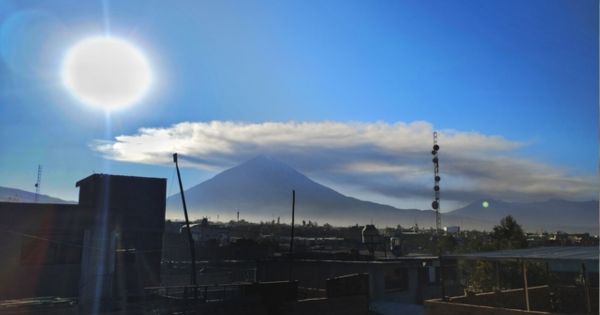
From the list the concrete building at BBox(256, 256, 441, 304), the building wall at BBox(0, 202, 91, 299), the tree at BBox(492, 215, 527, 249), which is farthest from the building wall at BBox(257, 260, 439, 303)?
the tree at BBox(492, 215, 527, 249)

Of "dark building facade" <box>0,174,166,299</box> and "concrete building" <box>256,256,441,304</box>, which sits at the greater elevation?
"dark building facade" <box>0,174,166,299</box>

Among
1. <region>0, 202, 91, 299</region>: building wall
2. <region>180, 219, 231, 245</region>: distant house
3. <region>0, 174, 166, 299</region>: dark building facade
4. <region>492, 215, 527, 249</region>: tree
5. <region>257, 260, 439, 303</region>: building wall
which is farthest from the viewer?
<region>180, 219, 231, 245</region>: distant house

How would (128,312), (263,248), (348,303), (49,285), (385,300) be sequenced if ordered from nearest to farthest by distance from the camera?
(128,312)
(348,303)
(49,285)
(385,300)
(263,248)

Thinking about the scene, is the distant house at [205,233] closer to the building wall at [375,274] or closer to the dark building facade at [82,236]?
the building wall at [375,274]

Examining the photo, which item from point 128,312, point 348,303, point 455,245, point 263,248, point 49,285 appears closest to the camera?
point 128,312

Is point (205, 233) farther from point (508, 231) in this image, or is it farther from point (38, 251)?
point (38, 251)

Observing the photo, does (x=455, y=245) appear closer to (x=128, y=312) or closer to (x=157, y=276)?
(x=157, y=276)

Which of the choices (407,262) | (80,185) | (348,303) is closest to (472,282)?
(407,262)

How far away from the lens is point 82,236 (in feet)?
109

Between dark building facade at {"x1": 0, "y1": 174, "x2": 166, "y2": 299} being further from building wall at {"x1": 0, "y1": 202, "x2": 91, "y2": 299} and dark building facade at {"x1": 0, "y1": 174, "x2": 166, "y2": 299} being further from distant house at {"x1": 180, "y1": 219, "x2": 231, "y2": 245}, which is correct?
distant house at {"x1": 180, "y1": 219, "x2": 231, "y2": 245}

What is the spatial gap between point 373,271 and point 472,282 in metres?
7.04

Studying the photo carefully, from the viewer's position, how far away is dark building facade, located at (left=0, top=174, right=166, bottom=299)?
98.5 feet

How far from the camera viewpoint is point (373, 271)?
36.8 m

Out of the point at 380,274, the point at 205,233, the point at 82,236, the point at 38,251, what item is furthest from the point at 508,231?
the point at 205,233
